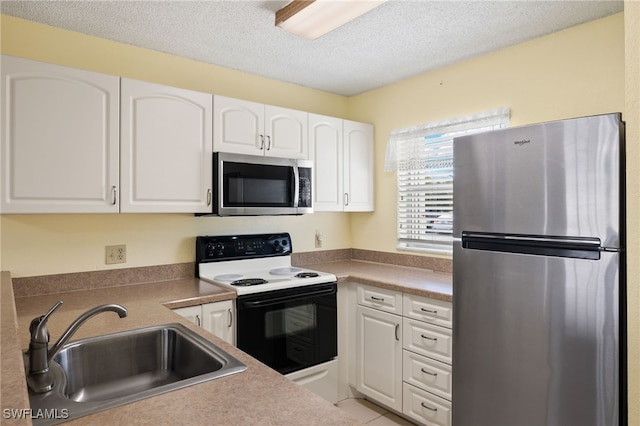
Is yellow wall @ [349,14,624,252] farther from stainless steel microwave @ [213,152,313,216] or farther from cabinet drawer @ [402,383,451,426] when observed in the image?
cabinet drawer @ [402,383,451,426]

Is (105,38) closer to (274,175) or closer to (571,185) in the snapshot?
(274,175)

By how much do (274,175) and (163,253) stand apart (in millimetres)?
877

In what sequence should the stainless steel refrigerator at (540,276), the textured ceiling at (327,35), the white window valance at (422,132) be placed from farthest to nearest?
the white window valance at (422,132), the textured ceiling at (327,35), the stainless steel refrigerator at (540,276)

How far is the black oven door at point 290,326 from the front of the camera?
226 centimetres

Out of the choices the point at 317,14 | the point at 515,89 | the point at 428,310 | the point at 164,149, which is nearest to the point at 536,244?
the point at 428,310

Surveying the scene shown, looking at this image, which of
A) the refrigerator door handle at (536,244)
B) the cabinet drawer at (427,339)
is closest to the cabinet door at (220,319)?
the cabinet drawer at (427,339)

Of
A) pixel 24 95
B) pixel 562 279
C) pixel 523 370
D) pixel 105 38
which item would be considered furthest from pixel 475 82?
pixel 24 95

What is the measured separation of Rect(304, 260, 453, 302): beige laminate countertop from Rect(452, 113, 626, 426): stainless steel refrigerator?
315 millimetres

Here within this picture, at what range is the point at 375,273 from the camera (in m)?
2.82

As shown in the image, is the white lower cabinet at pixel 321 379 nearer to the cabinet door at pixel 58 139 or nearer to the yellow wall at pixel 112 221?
the yellow wall at pixel 112 221

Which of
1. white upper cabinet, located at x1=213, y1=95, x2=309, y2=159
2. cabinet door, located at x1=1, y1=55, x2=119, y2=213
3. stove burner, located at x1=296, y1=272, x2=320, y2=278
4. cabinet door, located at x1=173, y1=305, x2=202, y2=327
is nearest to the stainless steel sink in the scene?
cabinet door, located at x1=173, y1=305, x2=202, y2=327

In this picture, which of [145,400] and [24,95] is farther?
[24,95]

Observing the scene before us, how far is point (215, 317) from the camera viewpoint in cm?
216

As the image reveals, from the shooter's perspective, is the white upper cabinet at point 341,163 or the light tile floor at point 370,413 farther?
the white upper cabinet at point 341,163
